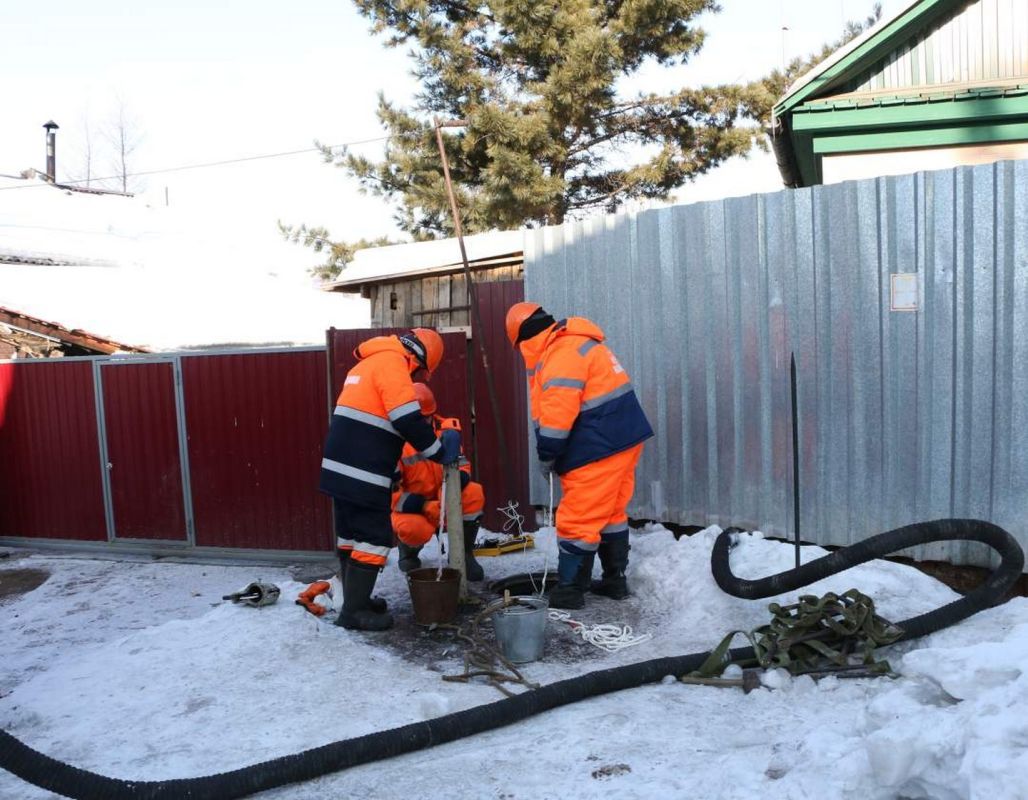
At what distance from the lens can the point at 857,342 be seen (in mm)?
5348

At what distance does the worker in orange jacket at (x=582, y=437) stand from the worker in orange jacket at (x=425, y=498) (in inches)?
31.6

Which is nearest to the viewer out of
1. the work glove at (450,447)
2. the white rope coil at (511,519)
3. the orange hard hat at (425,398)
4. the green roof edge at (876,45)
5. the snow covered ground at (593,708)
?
the snow covered ground at (593,708)

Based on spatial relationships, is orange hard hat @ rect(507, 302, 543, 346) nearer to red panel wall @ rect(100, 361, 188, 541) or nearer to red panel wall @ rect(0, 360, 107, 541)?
red panel wall @ rect(100, 361, 188, 541)

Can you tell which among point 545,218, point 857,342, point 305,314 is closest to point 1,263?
point 305,314

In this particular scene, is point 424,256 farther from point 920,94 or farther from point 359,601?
point 359,601

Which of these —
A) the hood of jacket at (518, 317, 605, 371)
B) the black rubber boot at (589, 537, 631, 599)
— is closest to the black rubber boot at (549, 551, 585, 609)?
the black rubber boot at (589, 537, 631, 599)

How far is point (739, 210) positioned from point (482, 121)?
9.05 metres

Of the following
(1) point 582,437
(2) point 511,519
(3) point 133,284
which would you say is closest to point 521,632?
(1) point 582,437

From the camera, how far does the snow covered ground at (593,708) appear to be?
2898 mm

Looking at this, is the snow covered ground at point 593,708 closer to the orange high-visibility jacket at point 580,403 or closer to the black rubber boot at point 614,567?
the black rubber boot at point 614,567

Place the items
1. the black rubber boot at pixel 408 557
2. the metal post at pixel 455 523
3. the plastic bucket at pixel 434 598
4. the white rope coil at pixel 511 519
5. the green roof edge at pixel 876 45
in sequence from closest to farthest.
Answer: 1. the plastic bucket at pixel 434 598
2. the metal post at pixel 455 523
3. the black rubber boot at pixel 408 557
4. the white rope coil at pixel 511 519
5. the green roof edge at pixel 876 45

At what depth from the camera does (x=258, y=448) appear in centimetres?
872

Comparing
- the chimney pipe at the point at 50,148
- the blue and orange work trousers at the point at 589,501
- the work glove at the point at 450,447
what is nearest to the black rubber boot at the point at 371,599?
the work glove at the point at 450,447

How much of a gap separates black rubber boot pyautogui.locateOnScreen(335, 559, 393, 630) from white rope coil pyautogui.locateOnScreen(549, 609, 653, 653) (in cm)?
107
